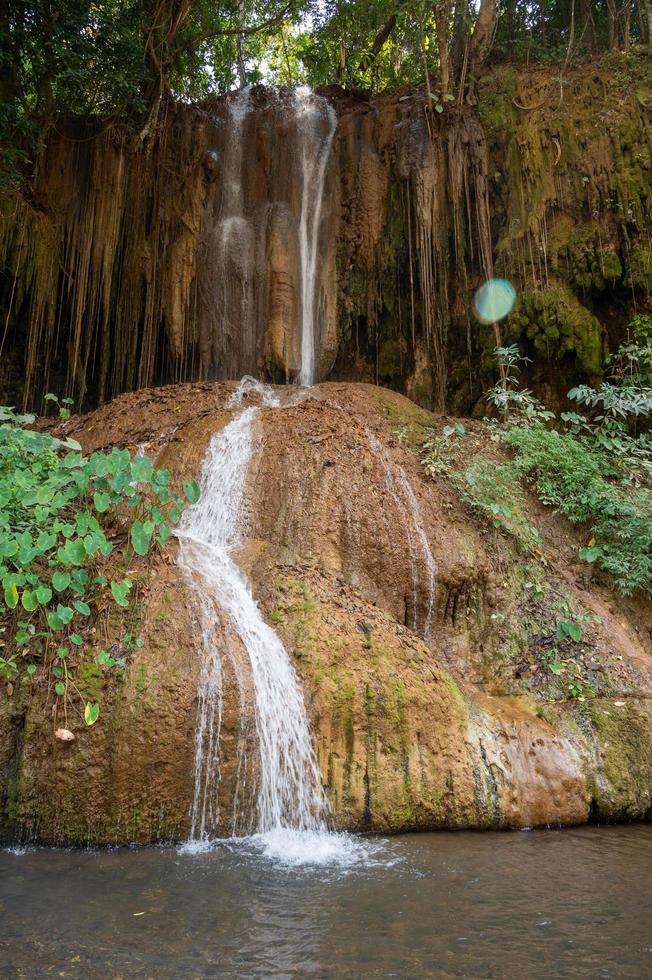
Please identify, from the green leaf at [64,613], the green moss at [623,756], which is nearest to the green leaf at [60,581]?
the green leaf at [64,613]

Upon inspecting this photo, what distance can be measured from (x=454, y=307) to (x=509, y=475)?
4767mm

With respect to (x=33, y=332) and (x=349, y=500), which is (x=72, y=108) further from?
(x=349, y=500)

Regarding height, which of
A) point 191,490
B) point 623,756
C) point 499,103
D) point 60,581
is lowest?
point 623,756

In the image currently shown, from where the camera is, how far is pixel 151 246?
40.8 feet

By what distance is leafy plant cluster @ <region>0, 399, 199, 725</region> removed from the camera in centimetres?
468

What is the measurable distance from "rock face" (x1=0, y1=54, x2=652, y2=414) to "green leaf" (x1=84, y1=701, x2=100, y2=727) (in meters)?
8.04

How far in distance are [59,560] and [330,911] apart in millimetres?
2987

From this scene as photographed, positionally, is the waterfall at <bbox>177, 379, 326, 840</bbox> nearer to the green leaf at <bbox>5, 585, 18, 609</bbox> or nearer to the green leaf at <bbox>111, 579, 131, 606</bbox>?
the green leaf at <bbox>111, 579, 131, 606</bbox>

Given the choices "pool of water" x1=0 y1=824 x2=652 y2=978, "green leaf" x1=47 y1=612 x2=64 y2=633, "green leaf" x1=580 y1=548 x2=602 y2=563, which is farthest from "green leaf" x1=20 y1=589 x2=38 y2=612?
"green leaf" x1=580 y1=548 x2=602 y2=563

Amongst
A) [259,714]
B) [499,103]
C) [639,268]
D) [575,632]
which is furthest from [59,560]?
[499,103]

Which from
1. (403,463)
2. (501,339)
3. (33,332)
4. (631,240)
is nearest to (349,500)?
(403,463)

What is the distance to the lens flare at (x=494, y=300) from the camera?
1127 cm

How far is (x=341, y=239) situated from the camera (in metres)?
13.0

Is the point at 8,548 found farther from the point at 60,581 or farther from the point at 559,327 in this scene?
the point at 559,327
